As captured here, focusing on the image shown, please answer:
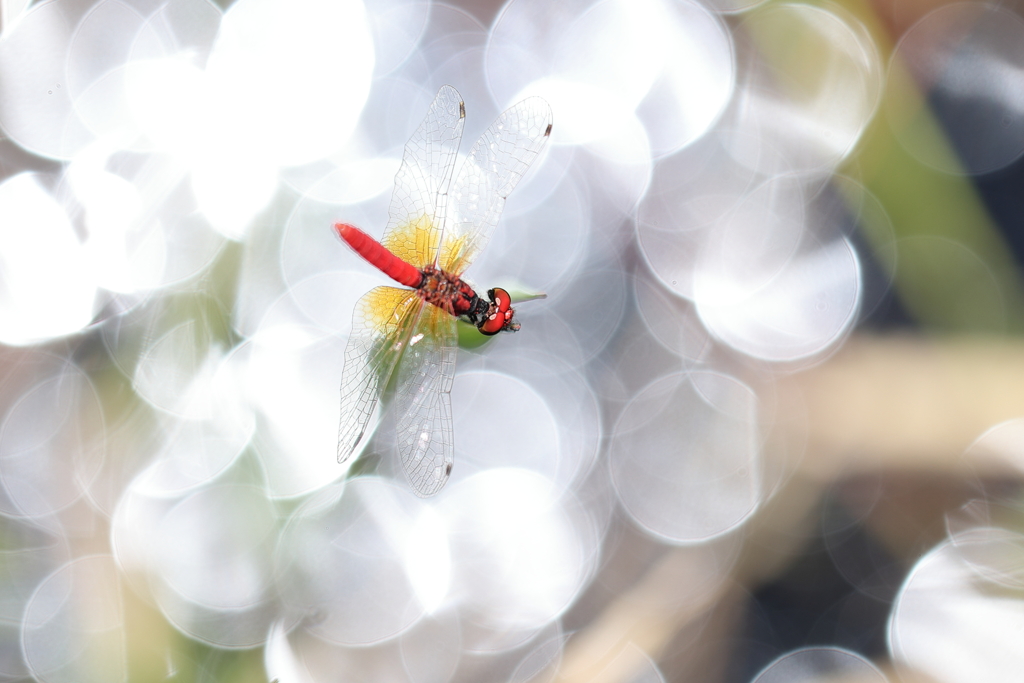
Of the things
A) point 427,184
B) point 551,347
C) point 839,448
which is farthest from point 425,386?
point 839,448

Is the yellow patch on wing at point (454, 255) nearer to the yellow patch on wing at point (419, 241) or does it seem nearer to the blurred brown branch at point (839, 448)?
the yellow patch on wing at point (419, 241)

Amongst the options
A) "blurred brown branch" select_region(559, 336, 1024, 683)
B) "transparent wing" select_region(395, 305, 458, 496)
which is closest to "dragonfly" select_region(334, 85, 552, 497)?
"transparent wing" select_region(395, 305, 458, 496)

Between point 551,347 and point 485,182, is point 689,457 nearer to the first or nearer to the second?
point 551,347

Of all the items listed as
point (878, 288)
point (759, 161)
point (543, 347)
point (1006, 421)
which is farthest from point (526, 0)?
point (1006, 421)

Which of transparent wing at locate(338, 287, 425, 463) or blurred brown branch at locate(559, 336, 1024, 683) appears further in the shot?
blurred brown branch at locate(559, 336, 1024, 683)

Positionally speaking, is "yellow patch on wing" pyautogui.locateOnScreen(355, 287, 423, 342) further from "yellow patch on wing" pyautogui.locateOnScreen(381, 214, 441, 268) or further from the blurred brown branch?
the blurred brown branch

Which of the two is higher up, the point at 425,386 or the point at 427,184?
the point at 427,184

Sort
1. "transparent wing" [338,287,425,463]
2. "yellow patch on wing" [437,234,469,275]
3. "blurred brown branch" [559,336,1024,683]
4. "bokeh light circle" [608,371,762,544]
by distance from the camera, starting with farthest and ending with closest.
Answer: "bokeh light circle" [608,371,762,544] < "blurred brown branch" [559,336,1024,683] < "yellow patch on wing" [437,234,469,275] < "transparent wing" [338,287,425,463]

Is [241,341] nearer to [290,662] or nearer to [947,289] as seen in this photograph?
[290,662]
